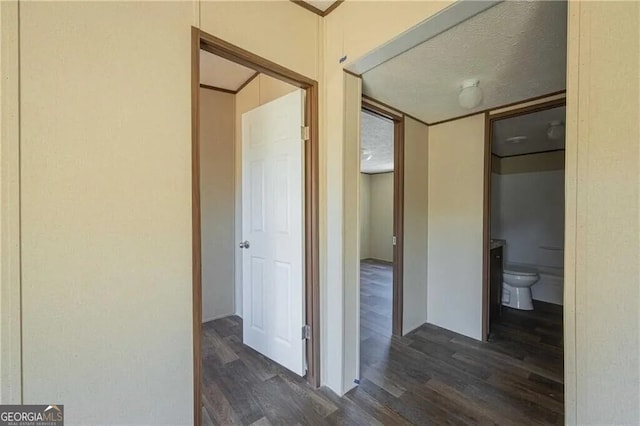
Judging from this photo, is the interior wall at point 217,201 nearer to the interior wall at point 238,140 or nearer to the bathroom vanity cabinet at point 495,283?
the interior wall at point 238,140

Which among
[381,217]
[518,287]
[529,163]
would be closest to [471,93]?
[518,287]

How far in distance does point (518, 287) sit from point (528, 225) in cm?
121

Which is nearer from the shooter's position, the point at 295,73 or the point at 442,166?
the point at 295,73

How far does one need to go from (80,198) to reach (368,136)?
321 centimetres

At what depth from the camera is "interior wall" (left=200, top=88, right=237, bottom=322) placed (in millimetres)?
2898

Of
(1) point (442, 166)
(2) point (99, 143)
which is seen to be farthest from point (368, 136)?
(2) point (99, 143)

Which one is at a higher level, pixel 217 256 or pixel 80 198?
pixel 80 198

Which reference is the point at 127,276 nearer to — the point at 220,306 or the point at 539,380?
the point at 220,306

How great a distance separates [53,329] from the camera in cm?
97

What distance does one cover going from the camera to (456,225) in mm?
2711

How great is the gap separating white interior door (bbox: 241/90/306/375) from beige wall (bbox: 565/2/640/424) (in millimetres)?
1412

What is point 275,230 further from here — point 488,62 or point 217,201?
point 488,62

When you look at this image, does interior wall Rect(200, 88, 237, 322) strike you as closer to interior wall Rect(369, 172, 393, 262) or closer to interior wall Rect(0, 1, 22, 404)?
interior wall Rect(0, 1, 22, 404)

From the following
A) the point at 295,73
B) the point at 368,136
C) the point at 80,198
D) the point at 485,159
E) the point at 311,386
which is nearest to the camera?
the point at 80,198
